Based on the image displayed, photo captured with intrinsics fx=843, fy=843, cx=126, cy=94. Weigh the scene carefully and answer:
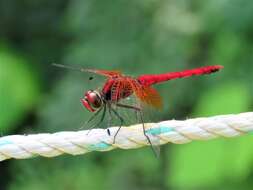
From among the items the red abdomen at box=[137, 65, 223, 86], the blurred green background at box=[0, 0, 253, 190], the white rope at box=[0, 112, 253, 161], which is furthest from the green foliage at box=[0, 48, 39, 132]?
the white rope at box=[0, 112, 253, 161]

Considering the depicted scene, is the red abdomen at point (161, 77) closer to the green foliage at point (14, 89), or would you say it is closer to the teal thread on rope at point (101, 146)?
the teal thread on rope at point (101, 146)

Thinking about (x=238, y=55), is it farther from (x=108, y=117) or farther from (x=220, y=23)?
(x=108, y=117)

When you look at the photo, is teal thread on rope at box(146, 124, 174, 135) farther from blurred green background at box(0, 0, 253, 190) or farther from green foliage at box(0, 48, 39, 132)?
green foliage at box(0, 48, 39, 132)

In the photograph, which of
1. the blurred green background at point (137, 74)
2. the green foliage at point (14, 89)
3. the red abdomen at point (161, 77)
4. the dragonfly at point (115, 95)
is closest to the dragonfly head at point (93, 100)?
the dragonfly at point (115, 95)

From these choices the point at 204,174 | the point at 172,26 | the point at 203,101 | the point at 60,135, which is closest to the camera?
the point at 60,135

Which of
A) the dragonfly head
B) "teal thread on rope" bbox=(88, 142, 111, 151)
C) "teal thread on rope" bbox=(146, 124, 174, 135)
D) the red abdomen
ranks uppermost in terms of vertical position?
the red abdomen

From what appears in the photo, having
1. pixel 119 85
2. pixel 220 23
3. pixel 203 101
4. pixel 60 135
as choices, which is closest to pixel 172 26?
pixel 220 23
